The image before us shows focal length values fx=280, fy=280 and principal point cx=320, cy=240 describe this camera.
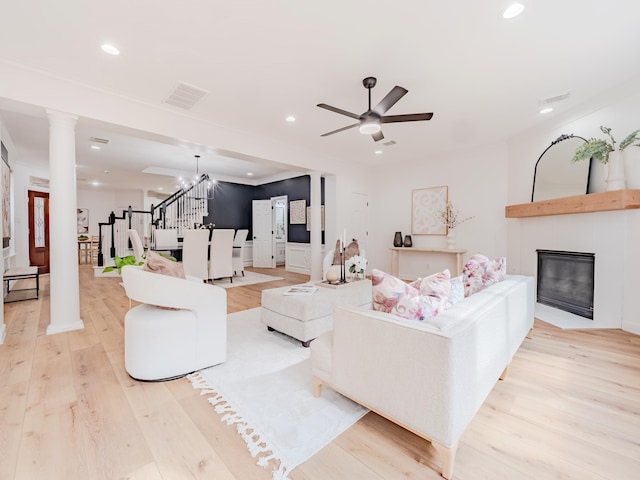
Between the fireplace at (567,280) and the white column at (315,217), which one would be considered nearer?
the fireplace at (567,280)

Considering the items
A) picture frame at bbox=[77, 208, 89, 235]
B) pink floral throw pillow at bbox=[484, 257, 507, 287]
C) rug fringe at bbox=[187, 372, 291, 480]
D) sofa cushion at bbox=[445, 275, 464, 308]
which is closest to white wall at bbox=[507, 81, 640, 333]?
pink floral throw pillow at bbox=[484, 257, 507, 287]

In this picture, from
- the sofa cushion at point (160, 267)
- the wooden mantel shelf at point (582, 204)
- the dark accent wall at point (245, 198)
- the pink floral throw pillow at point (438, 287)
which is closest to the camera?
the pink floral throw pillow at point (438, 287)

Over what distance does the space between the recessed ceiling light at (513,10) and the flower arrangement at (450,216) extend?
3.98 metres

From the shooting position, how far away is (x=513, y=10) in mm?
2084

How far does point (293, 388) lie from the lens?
6.56 feet

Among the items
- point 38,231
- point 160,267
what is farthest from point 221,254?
point 38,231

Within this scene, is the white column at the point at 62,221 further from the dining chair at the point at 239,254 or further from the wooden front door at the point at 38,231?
the wooden front door at the point at 38,231

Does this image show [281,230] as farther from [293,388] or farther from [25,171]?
[293,388]

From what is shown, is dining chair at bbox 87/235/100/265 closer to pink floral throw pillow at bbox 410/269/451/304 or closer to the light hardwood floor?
the light hardwood floor

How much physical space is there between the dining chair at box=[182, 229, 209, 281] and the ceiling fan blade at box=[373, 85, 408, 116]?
396 centimetres

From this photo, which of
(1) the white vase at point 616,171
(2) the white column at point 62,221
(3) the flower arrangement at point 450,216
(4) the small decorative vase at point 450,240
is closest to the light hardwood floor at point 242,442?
(2) the white column at point 62,221

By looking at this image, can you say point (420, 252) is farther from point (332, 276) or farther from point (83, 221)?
point (83, 221)

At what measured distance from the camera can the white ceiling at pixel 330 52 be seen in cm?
211

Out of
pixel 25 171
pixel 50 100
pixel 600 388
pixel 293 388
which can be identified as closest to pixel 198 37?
pixel 50 100
